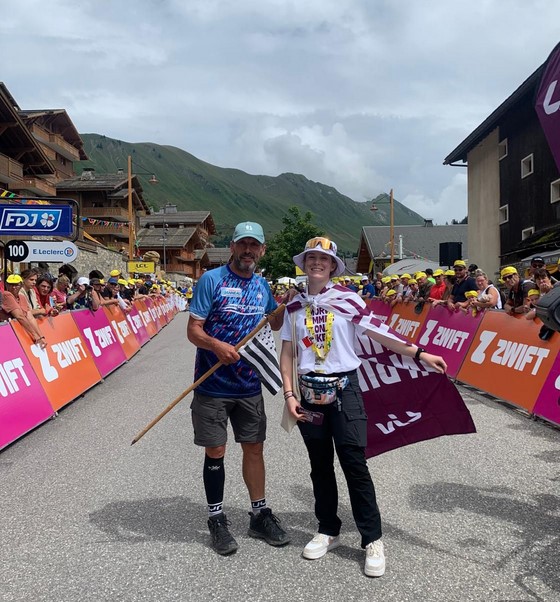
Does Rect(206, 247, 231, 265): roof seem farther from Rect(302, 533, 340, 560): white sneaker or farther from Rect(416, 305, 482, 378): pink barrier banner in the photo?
Rect(302, 533, 340, 560): white sneaker

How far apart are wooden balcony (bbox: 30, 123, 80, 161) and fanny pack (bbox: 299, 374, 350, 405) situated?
5060 centimetres

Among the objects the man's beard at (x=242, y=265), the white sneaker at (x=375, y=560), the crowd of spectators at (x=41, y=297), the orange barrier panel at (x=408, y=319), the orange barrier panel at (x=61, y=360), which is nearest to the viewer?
the white sneaker at (x=375, y=560)

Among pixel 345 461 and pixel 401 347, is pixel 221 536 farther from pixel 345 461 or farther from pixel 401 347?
pixel 401 347

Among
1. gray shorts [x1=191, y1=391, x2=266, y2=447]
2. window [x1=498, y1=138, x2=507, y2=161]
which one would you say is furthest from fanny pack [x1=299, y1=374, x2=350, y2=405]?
window [x1=498, y1=138, x2=507, y2=161]

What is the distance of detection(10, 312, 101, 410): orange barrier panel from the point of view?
742 cm

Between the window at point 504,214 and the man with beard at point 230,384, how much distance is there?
2618 cm

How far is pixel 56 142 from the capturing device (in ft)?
179

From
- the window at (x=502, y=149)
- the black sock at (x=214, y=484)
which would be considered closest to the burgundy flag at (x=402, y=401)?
the black sock at (x=214, y=484)

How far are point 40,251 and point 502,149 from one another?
77.1 ft

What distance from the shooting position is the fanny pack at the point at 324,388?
136 inches

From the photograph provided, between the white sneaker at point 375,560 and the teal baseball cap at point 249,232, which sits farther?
the teal baseball cap at point 249,232

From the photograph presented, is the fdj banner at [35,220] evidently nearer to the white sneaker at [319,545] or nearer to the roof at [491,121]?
the white sneaker at [319,545]

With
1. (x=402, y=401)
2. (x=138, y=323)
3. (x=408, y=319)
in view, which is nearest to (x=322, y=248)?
(x=402, y=401)

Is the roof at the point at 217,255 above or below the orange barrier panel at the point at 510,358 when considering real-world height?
above
